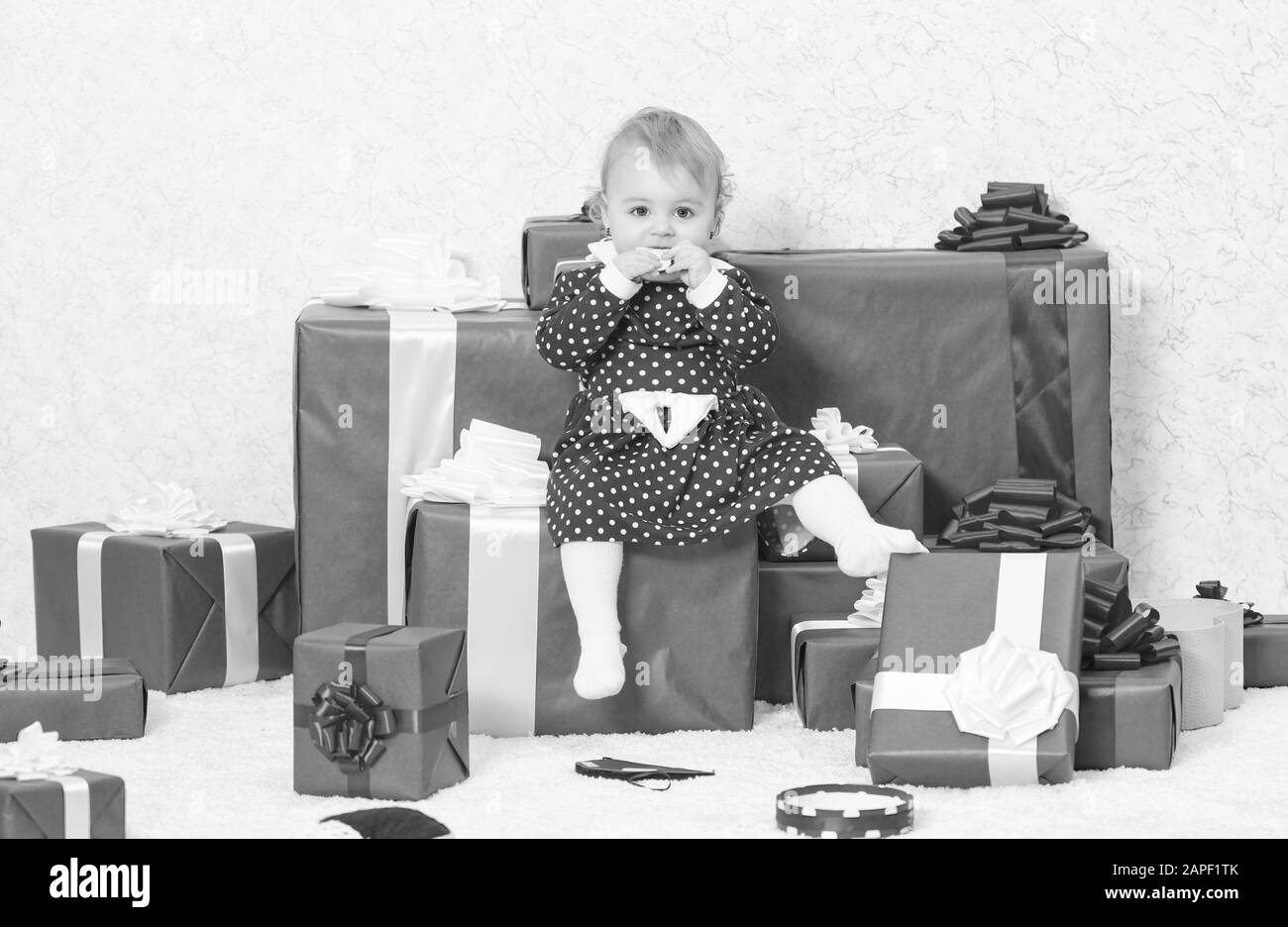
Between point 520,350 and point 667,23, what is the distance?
70 cm

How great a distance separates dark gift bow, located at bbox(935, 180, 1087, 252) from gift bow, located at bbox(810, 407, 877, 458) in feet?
1.29

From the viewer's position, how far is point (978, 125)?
2676mm

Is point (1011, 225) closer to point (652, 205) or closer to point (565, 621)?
point (652, 205)

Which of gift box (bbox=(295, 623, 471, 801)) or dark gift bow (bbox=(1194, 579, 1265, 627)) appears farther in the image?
dark gift bow (bbox=(1194, 579, 1265, 627))

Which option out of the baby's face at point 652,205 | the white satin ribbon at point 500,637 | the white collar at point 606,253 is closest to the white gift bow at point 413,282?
the white collar at point 606,253

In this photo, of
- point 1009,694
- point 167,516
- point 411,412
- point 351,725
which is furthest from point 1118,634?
point 167,516

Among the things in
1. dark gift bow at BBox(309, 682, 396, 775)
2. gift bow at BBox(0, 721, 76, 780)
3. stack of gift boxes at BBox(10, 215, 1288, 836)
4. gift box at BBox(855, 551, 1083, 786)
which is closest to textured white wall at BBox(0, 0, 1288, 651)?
stack of gift boxes at BBox(10, 215, 1288, 836)

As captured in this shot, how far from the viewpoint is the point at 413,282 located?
2395mm

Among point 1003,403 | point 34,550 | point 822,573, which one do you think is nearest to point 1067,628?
point 822,573

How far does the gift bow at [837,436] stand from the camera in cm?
230

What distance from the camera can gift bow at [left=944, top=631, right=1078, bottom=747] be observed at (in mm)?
1766

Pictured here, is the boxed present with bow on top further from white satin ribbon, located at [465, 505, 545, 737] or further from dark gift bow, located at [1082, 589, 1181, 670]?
dark gift bow, located at [1082, 589, 1181, 670]

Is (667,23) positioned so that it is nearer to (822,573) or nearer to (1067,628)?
(822,573)

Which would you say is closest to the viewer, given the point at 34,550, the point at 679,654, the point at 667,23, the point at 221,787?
the point at 221,787
